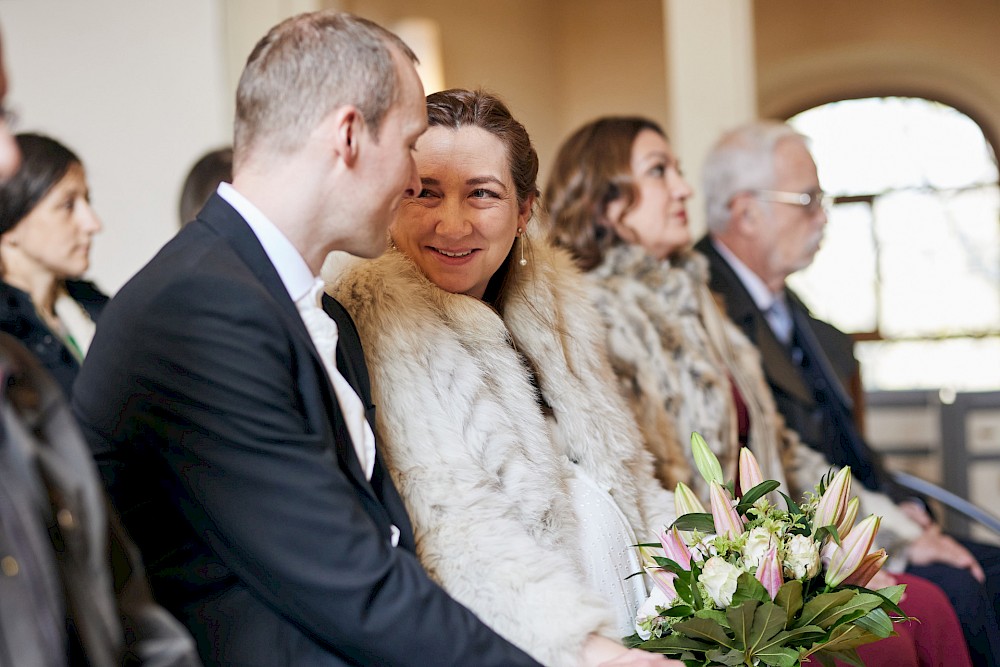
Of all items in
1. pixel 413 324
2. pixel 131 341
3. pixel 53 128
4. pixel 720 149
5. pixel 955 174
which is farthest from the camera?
pixel 955 174

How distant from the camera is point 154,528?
1.71 metres

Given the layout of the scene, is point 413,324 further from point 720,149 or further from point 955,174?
point 955,174

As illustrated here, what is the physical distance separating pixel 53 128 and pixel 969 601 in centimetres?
450

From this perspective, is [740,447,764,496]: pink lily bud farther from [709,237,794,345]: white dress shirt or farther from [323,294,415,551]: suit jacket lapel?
[709,237,794,345]: white dress shirt

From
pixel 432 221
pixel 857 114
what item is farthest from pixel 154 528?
pixel 857 114

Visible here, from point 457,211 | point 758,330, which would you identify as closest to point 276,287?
point 457,211

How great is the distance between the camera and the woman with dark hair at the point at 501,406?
6.30 ft

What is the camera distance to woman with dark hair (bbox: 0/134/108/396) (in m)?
3.40

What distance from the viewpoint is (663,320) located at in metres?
3.44

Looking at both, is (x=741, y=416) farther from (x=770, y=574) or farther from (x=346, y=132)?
(x=346, y=132)

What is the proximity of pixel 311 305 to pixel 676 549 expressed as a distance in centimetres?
77

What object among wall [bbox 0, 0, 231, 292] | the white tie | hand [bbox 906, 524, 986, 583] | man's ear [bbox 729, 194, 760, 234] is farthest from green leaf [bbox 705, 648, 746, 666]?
wall [bbox 0, 0, 231, 292]

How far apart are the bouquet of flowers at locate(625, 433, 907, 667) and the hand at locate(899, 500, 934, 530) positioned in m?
2.02

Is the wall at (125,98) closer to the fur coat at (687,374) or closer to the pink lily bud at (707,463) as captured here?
the fur coat at (687,374)
